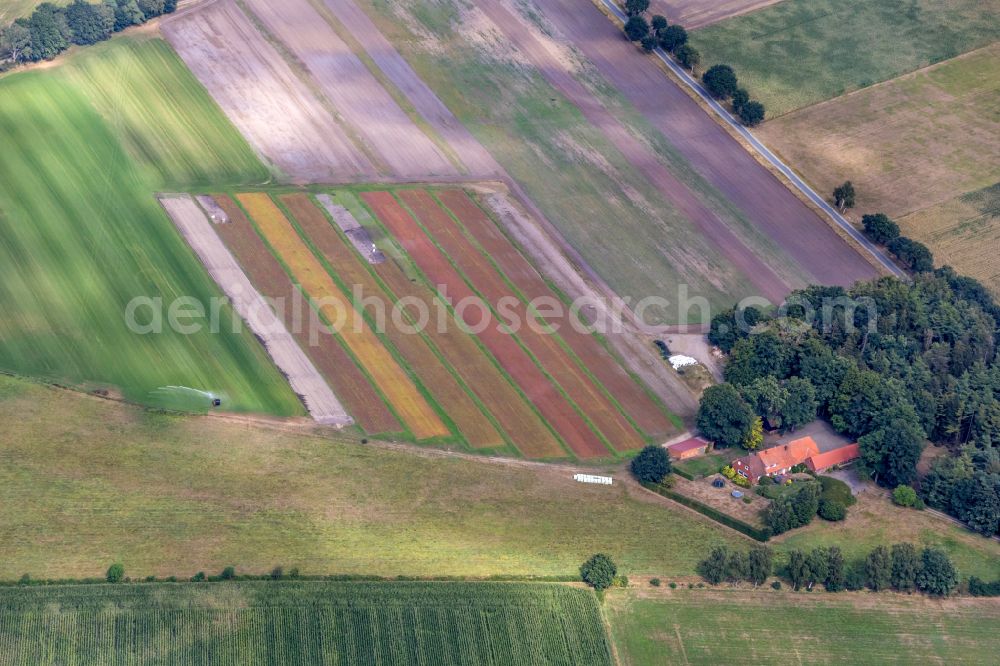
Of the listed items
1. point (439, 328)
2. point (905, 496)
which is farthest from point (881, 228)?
point (439, 328)

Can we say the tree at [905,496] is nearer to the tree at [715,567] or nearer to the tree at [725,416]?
the tree at [725,416]

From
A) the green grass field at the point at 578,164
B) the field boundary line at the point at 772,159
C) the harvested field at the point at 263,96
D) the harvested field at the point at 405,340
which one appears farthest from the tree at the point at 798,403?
the harvested field at the point at 263,96

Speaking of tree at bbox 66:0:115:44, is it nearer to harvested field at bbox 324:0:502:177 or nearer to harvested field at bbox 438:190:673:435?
harvested field at bbox 324:0:502:177

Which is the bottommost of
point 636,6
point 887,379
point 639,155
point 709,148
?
point 887,379

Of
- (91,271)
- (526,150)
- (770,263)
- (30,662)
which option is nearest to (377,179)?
(526,150)

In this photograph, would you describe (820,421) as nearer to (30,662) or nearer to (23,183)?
(30,662)

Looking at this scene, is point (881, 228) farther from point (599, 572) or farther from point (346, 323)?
point (346, 323)
